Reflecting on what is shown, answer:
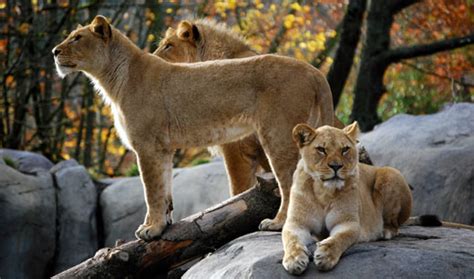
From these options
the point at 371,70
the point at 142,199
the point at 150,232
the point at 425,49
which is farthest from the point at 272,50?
the point at 150,232

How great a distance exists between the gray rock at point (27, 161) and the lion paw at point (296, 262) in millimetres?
6536

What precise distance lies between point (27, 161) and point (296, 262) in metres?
6.99

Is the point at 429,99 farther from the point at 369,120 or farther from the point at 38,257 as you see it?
the point at 38,257

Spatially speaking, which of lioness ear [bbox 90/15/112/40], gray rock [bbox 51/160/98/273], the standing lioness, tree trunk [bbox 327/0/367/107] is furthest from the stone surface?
lioness ear [bbox 90/15/112/40]

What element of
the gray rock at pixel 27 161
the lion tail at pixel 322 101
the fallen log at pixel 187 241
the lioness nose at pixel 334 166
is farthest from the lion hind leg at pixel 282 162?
the gray rock at pixel 27 161

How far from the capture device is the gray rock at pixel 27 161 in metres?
11.2

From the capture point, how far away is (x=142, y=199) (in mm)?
11047

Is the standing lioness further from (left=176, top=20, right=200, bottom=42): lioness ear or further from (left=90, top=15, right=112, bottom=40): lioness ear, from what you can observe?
(left=176, top=20, right=200, bottom=42): lioness ear

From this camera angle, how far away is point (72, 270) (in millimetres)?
7168

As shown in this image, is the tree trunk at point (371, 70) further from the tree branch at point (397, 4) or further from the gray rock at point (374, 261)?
the gray rock at point (374, 261)

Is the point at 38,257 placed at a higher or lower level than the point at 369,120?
lower

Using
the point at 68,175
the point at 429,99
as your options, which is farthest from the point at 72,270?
the point at 429,99

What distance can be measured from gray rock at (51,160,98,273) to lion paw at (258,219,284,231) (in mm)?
4841

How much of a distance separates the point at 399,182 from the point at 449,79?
9164 mm
